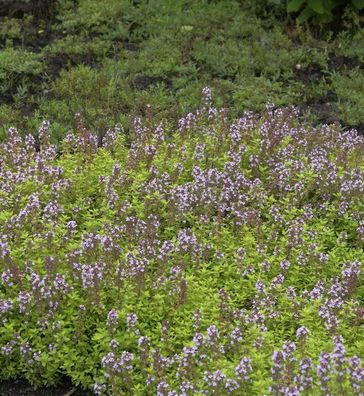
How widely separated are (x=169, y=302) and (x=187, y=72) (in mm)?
4689

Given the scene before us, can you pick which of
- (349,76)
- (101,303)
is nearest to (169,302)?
(101,303)

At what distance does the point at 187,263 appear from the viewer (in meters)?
5.22

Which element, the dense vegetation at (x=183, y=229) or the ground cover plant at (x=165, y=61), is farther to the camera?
the ground cover plant at (x=165, y=61)

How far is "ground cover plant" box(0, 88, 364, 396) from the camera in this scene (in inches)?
169

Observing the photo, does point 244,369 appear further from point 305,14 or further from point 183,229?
point 305,14

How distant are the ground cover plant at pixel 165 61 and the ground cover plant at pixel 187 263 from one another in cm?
160

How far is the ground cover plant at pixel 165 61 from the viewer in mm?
8344

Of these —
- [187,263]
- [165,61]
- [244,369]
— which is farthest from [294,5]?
[244,369]

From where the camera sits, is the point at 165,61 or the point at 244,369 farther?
the point at 165,61

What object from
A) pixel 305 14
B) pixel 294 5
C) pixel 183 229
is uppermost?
pixel 294 5

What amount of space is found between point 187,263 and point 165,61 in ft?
14.6

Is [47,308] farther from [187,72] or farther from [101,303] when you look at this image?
[187,72]

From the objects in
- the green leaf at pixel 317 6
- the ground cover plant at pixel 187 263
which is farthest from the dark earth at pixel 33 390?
the green leaf at pixel 317 6

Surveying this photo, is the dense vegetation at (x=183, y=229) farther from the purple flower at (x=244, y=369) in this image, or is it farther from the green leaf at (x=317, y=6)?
the green leaf at (x=317, y=6)
